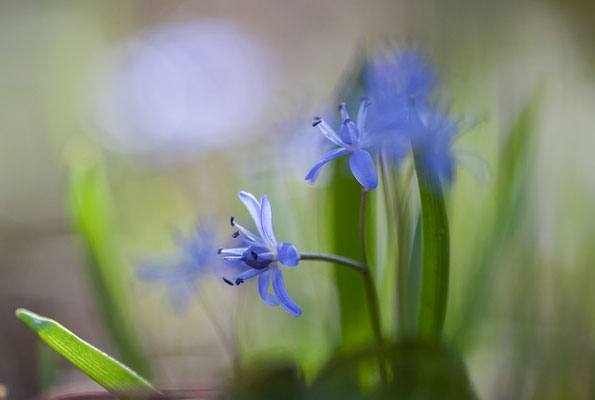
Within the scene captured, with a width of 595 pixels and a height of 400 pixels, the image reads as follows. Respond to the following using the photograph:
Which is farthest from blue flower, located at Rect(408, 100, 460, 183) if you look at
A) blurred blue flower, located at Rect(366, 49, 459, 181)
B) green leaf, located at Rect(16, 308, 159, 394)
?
green leaf, located at Rect(16, 308, 159, 394)

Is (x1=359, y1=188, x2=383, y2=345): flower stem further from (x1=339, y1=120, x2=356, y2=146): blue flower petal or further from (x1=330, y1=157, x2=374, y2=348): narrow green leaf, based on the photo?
(x1=330, y1=157, x2=374, y2=348): narrow green leaf

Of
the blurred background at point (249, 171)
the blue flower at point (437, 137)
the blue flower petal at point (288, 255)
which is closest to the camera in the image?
the blue flower petal at point (288, 255)

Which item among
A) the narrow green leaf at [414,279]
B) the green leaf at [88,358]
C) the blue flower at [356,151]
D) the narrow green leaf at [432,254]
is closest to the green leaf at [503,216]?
the narrow green leaf at [414,279]

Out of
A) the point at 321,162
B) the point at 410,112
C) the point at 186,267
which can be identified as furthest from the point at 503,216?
the point at 186,267

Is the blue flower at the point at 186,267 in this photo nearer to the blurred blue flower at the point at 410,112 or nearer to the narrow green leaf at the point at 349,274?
the narrow green leaf at the point at 349,274

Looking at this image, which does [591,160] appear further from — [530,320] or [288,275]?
[288,275]

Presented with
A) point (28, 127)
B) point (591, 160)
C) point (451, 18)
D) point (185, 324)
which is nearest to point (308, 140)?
point (451, 18)

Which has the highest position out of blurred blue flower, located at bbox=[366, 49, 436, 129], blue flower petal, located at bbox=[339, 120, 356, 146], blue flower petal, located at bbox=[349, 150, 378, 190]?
blurred blue flower, located at bbox=[366, 49, 436, 129]

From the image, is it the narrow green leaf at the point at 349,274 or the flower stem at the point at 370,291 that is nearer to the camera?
the flower stem at the point at 370,291
